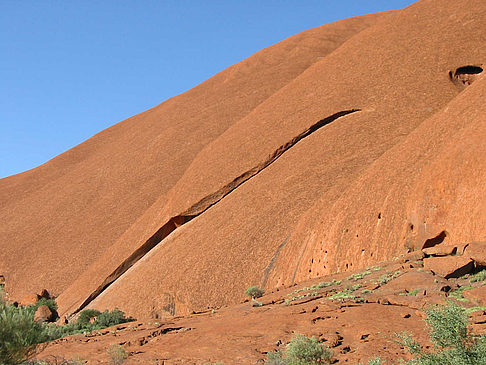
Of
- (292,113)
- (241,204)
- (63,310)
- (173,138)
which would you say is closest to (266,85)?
(173,138)

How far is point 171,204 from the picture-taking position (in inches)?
1080

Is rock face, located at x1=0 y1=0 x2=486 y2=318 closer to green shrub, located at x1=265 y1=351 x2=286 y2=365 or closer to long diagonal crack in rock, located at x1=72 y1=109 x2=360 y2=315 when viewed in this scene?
long diagonal crack in rock, located at x1=72 y1=109 x2=360 y2=315

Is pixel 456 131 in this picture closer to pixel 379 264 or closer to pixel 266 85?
pixel 379 264

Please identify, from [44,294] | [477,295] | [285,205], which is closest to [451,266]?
[477,295]

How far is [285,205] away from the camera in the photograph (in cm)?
2138

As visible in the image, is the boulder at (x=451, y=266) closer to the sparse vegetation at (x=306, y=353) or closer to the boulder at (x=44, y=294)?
the sparse vegetation at (x=306, y=353)

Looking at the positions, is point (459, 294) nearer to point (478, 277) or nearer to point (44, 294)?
point (478, 277)

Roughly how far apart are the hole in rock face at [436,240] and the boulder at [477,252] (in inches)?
81.6

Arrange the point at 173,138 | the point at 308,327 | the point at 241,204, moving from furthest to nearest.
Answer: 1. the point at 173,138
2. the point at 241,204
3. the point at 308,327

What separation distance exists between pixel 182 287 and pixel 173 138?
1857 cm

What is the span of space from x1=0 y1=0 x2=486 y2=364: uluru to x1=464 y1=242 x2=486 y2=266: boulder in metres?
0.03

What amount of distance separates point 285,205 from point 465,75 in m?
10.00

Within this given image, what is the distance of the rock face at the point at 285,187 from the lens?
15477mm

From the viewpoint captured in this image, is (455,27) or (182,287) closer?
(182,287)
